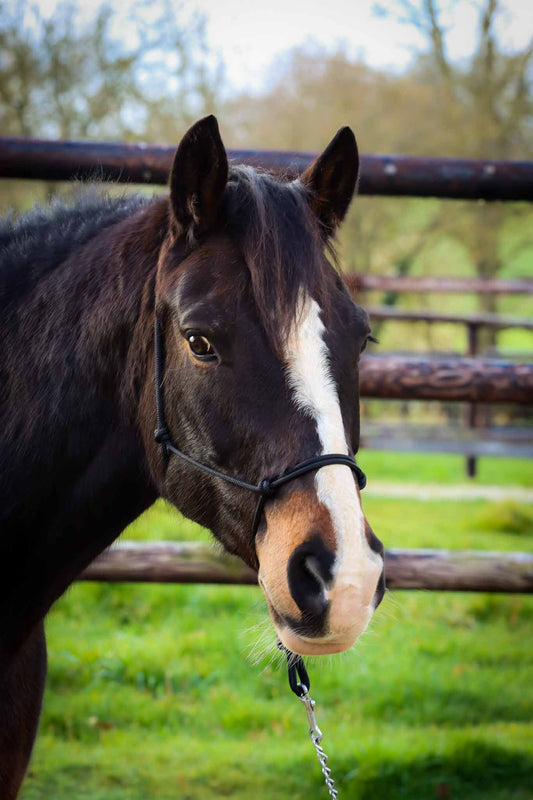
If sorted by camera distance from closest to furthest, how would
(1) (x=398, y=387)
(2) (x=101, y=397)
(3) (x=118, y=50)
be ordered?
(2) (x=101, y=397) → (1) (x=398, y=387) → (3) (x=118, y=50)

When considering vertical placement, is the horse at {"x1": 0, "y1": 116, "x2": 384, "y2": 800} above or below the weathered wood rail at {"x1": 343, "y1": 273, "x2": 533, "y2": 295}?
above

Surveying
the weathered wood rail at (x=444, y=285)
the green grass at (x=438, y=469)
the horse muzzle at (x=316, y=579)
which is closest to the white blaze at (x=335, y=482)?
the horse muzzle at (x=316, y=579)

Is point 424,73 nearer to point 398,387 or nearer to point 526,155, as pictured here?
point 526,155

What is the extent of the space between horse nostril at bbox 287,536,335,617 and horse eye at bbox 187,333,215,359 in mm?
495

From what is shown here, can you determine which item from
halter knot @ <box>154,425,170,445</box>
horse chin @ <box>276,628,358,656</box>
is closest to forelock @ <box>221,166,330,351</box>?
halter knot @ <box>154,425,170,445</box>

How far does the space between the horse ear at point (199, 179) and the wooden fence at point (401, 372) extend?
4.07ft

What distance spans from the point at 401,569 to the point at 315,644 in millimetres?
1682

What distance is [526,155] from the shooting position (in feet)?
36.1

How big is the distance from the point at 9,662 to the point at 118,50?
28.0 ft

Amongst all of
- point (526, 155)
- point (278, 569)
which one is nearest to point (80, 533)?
point (278, 569)

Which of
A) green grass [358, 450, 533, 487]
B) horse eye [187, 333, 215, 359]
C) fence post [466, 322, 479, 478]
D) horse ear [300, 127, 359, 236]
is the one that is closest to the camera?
horse eye [187, 333, 215, 359]

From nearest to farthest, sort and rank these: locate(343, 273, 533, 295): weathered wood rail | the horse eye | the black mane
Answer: the horse eye
the black mane
locate(343, 273, 533, 295): weathered wood rail

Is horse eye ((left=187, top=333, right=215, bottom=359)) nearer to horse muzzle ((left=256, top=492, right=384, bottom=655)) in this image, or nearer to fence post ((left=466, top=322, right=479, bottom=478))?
horse muzzle ((left=256, top=492, right=384, bottom=655))

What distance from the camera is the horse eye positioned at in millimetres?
1625
